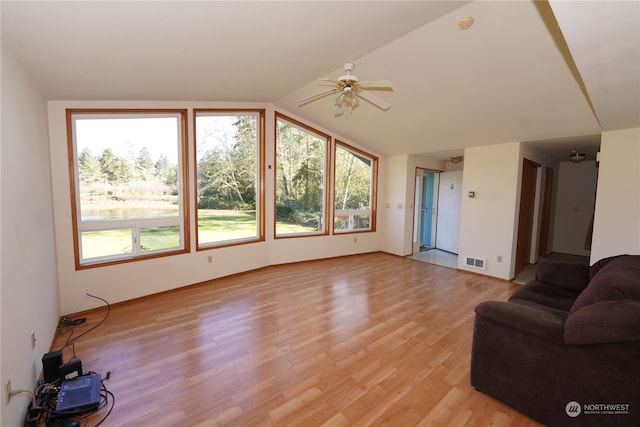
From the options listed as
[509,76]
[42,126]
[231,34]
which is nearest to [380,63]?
[509,76]

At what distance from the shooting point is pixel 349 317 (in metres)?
3.21

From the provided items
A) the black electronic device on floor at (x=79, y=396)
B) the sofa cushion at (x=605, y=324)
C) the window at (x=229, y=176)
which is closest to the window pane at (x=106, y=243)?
the window at (x=229, y=176)

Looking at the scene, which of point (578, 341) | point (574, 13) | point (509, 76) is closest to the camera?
point (574, 13)

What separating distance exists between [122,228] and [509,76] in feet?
15.8

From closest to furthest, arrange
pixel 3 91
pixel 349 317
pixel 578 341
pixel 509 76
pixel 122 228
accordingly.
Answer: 1. pixel 578 341
2. pixel 3 91
3. pixel 509 76
4. pixel 349 317
5. pixel 122 228

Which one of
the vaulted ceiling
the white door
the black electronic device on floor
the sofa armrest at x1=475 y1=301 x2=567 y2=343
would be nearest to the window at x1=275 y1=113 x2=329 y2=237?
the vaulted ceiling

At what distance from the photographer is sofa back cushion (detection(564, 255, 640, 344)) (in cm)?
145

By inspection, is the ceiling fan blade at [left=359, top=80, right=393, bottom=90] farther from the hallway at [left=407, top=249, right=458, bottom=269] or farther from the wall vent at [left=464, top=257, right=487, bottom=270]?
the hallway at [left=407, top=249, right=458, bottom=269]

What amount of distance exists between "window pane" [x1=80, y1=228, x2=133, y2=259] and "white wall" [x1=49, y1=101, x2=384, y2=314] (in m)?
0.19

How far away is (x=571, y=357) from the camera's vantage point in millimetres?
1643

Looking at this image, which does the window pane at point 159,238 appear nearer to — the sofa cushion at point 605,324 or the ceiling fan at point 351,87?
the ceiling fan at point 351,87

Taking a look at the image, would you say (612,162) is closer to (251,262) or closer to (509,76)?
(509,76)

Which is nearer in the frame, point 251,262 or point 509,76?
point 509,76

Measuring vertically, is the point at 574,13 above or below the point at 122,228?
above
